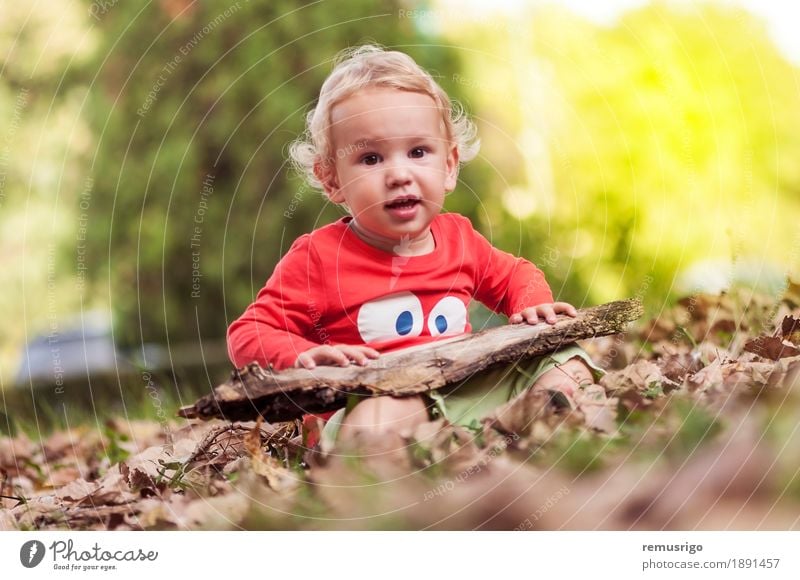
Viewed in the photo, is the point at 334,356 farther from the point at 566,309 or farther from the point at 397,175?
the point at 566,309

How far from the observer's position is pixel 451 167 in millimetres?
2584

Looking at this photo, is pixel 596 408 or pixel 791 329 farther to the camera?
pixel 791 329

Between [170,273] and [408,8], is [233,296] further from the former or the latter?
[408,8]

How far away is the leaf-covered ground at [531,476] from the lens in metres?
2.33

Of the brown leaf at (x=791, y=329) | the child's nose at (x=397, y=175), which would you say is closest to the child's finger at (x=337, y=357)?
the child's nose at (x=397, y=175)

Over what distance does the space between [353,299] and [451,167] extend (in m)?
0.44

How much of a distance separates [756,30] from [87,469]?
2.36m

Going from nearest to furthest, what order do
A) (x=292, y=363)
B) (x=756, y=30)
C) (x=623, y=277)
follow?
(x=292, y=363) → (x=756, y=30) → (x=623, y=277)

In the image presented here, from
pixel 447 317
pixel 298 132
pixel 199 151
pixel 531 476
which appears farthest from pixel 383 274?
pixel 199 151

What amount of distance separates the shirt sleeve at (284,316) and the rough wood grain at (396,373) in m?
0.09

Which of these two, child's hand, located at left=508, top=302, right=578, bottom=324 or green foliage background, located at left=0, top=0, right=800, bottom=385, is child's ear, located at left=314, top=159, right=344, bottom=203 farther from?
green foliage background, located at left=0, top=0, right=800, bottom=385

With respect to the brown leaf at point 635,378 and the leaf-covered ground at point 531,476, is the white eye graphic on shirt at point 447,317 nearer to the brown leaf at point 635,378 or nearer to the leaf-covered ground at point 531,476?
the leaf-covered ground at point 531,476

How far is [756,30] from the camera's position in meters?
3.04
